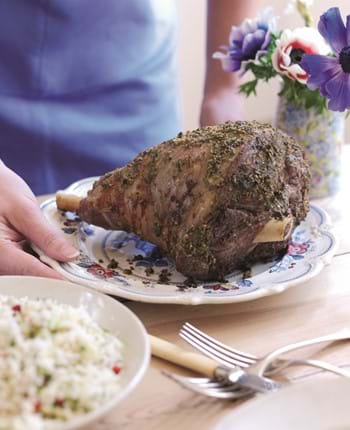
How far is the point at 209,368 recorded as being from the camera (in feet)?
2.51

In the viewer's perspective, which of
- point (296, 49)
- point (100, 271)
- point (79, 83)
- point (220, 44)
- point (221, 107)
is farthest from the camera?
point (220, 44)

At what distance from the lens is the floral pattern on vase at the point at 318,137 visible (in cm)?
135

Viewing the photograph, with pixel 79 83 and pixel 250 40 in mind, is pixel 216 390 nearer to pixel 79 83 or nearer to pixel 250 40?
pixel 250 40

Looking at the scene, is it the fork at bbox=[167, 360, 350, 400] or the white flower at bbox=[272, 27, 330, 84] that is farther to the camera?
the white flower at bbox=[272, 27, 330, 84]

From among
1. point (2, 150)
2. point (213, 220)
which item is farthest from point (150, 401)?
point (2, 150)

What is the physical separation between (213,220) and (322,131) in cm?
48

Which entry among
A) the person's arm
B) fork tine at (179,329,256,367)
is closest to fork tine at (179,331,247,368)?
fork tine at (179,329,256,367)

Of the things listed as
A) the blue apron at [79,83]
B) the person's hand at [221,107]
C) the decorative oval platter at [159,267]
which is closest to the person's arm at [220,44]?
the person's hand at [221,107]

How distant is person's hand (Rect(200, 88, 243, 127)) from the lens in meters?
1.68

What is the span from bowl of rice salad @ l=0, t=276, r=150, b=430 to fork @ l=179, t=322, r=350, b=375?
4.6 inches

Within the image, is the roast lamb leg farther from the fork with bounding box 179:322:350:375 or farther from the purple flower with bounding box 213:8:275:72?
the purple flower with bounding box 213:8:275:72

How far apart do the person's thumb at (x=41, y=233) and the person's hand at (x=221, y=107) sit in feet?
2.25

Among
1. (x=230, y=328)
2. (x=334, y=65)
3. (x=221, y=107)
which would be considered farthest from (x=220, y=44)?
(x=230, y=328)

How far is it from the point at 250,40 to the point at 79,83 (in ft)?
1.46
